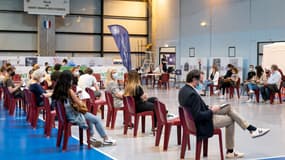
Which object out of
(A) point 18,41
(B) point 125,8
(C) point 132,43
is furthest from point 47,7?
(C) point 132,43

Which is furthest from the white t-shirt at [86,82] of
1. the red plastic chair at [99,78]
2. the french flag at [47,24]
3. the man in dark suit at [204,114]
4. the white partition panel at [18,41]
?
the white partition panel at [18,41]

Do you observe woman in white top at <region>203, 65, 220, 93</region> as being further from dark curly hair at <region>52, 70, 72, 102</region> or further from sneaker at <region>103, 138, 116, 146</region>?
dark curly hair at <region>52, 70, 72, 102</region>

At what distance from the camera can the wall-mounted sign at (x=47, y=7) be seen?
2159cm

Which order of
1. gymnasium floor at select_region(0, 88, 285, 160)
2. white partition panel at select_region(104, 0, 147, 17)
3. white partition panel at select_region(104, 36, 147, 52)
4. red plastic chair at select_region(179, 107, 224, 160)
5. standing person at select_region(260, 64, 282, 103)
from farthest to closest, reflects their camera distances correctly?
white partition panel at select_region(104, 0, 147, 17) → white partition panel at select_region(104, 36, 147, 52) → standing person at select_region(260, 64, 282, 103) → gymnasium floor at select_region(0, 88, 285, 160) → red plastic chair at select_region(179, 107, 224, 160)

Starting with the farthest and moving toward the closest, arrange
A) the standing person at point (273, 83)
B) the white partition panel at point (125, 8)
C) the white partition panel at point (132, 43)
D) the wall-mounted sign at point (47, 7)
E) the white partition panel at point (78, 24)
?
the white partition panel at point (125, 8) < the white partition panel at point (132, 43) < the white partition panel at point (78, 24) < the wall-mounted sign at point (47, 7) < the standing person at point (273, 83)

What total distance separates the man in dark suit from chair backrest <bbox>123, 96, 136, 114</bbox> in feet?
5.68

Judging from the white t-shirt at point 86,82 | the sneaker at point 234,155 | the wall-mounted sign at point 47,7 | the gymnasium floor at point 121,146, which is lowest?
the gymnasium floor at point 121,146

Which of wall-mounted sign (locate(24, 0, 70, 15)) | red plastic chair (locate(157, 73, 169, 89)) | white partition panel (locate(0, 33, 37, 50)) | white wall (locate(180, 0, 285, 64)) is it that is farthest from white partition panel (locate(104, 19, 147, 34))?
red plastic chair (locate(157, 73, 169, 89))

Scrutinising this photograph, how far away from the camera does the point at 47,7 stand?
21875 mm

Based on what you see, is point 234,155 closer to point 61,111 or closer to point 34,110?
point 61,111

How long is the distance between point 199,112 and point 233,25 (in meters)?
14.4

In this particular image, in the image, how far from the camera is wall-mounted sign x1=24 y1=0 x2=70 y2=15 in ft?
70.8

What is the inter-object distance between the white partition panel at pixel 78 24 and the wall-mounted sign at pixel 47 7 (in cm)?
79

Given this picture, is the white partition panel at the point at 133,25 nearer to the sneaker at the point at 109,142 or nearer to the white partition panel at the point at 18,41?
the white partition panel at the point at 18,41
